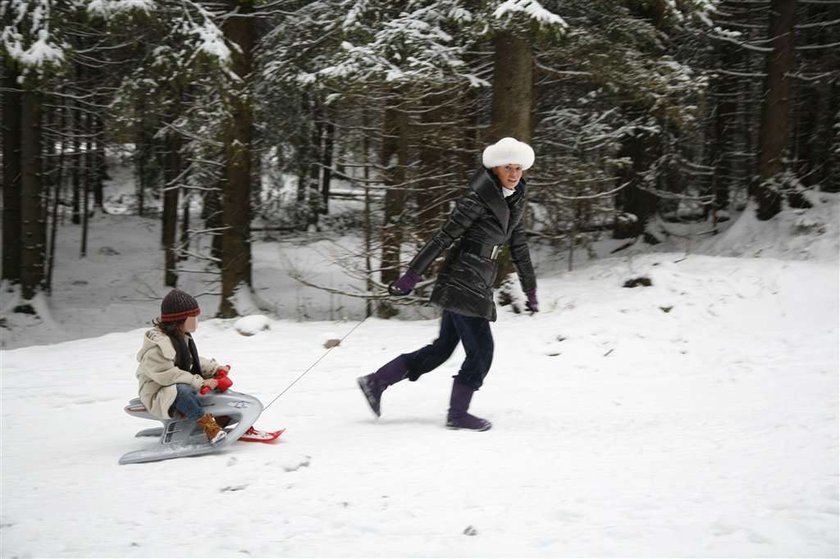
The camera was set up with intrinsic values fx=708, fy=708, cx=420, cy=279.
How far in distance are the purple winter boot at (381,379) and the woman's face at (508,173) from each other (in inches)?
60.1

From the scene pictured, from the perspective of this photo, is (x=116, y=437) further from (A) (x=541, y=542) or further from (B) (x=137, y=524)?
(A) (x=541, y=542)

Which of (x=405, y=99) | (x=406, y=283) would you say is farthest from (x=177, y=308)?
(x=405, y=99)

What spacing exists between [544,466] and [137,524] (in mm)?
2300

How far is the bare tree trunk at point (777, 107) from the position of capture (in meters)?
13.5

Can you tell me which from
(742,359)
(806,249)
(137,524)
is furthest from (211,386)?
(806,249)

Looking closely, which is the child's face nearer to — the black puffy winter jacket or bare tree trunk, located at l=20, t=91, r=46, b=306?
the black puffy winter jacket

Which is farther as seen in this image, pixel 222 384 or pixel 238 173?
pixel 238 173

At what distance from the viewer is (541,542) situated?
3258mm

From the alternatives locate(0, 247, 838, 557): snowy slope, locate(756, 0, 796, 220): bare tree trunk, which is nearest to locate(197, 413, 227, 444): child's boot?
locate(0, 247, 838, 557): snowy slope

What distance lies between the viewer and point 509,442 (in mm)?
4836

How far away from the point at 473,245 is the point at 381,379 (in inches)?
48.4

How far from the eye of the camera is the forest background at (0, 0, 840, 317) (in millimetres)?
9492

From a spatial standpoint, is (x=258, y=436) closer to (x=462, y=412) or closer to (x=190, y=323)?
(x=190, y=323)

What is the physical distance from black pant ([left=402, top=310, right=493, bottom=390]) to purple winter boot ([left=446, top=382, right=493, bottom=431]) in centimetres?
5
